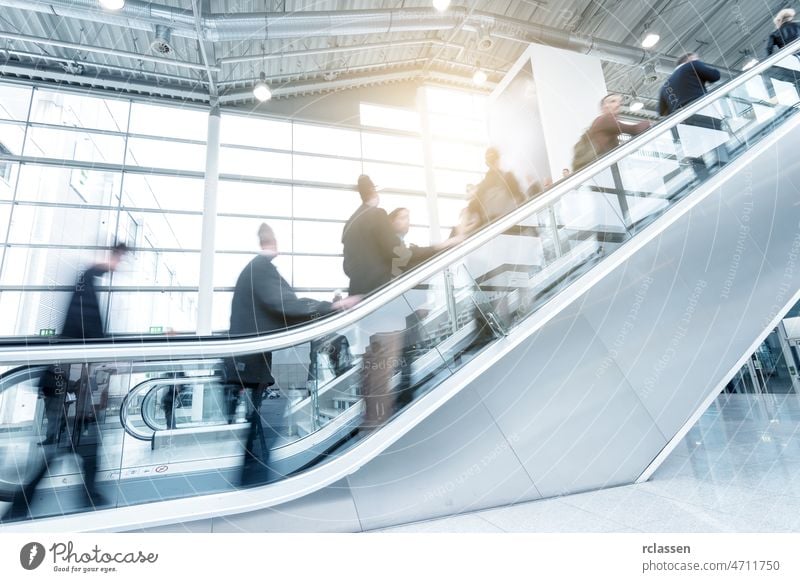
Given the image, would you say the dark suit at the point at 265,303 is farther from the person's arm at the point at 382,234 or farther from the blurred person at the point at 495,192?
the blurred person at the point at 495,192

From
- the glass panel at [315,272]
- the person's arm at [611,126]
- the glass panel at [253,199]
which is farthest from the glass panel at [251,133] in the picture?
the person's arm at [611,126]

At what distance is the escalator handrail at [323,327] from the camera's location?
1.41 meters

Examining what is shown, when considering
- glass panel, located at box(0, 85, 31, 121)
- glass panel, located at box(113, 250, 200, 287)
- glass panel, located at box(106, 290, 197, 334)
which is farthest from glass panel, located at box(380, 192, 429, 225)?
glass panel, located at box(0, 85, 31, 121)

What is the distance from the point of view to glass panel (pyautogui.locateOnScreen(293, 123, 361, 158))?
34.9 ft

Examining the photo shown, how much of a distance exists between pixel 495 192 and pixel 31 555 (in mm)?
3304

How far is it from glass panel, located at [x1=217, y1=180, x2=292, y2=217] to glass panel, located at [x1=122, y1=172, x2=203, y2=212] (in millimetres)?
538

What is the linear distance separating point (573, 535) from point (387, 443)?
0.76 meters

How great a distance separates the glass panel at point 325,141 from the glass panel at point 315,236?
1.98 meters

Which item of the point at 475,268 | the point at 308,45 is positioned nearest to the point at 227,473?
the point at 475,268

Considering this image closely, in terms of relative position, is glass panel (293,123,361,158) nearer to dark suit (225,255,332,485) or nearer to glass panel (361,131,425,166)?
glass panel (361,131,425,166)

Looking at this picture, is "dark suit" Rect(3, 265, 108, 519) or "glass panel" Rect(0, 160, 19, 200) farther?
"glass panel" Rect(0, 160, 19, 200)

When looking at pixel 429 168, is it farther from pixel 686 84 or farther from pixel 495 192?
pixel 495 192

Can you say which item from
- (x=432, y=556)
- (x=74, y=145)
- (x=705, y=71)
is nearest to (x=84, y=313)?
(x=432, y=556)

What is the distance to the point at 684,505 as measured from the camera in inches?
72.4
